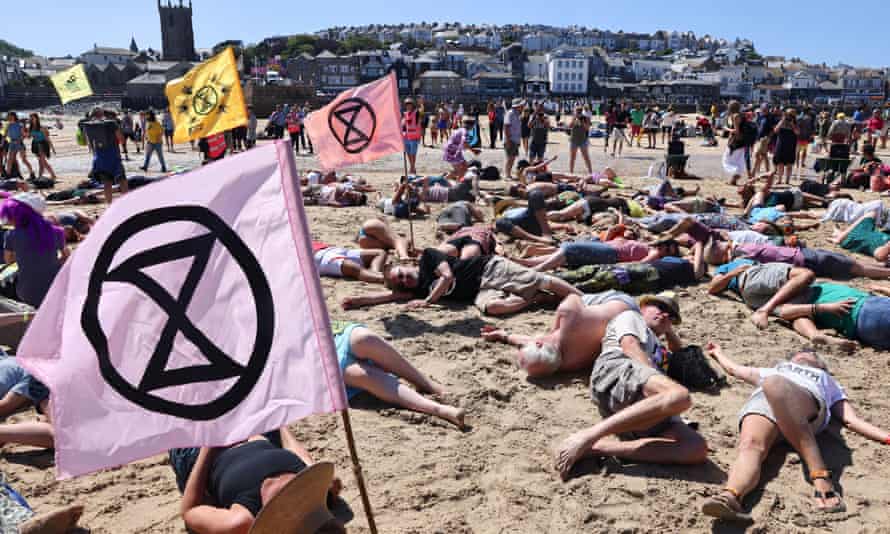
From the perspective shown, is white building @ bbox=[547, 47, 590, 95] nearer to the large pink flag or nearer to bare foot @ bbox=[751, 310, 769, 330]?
bare foot @ bbox=[751, 310, 769, 330]

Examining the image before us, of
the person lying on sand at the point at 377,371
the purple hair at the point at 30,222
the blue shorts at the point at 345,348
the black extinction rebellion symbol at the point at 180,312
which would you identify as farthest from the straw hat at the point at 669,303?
the purple hair at the point at 30,222

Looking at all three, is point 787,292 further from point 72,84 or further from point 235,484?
point 72,84

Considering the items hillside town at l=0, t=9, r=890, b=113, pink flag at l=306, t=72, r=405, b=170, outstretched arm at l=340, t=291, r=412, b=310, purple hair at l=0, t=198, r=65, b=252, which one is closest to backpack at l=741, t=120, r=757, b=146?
pink flag at l=306, t=72, r=405, b=170

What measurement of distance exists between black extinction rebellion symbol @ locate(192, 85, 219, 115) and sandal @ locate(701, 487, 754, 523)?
8.42 metres

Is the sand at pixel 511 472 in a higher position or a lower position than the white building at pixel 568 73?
lower

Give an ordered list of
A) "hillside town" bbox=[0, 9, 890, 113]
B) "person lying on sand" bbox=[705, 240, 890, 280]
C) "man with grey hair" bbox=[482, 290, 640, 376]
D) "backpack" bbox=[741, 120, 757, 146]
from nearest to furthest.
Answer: "man with grey hair" bbox=[482, 290, 640, 376]
"person lying on sand" bbox=[705, 240, 890, 280]
"backpack" bbox=[741, 120, 757, 146]
"hillside town" bbox=[0, 9, 890, 113]

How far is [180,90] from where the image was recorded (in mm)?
9180

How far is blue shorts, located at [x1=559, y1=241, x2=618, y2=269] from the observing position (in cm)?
625

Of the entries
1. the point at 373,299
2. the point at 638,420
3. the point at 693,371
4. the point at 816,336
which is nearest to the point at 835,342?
the point at 816,336

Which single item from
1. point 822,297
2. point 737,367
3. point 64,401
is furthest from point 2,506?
point 822,297

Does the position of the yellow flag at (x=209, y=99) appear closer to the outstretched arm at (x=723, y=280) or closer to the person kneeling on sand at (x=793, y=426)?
the outstretched arm at (x=723, y=280)

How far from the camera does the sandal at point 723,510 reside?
2.71m

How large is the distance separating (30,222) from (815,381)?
5672 mm

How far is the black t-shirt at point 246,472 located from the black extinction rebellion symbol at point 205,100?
743cm
